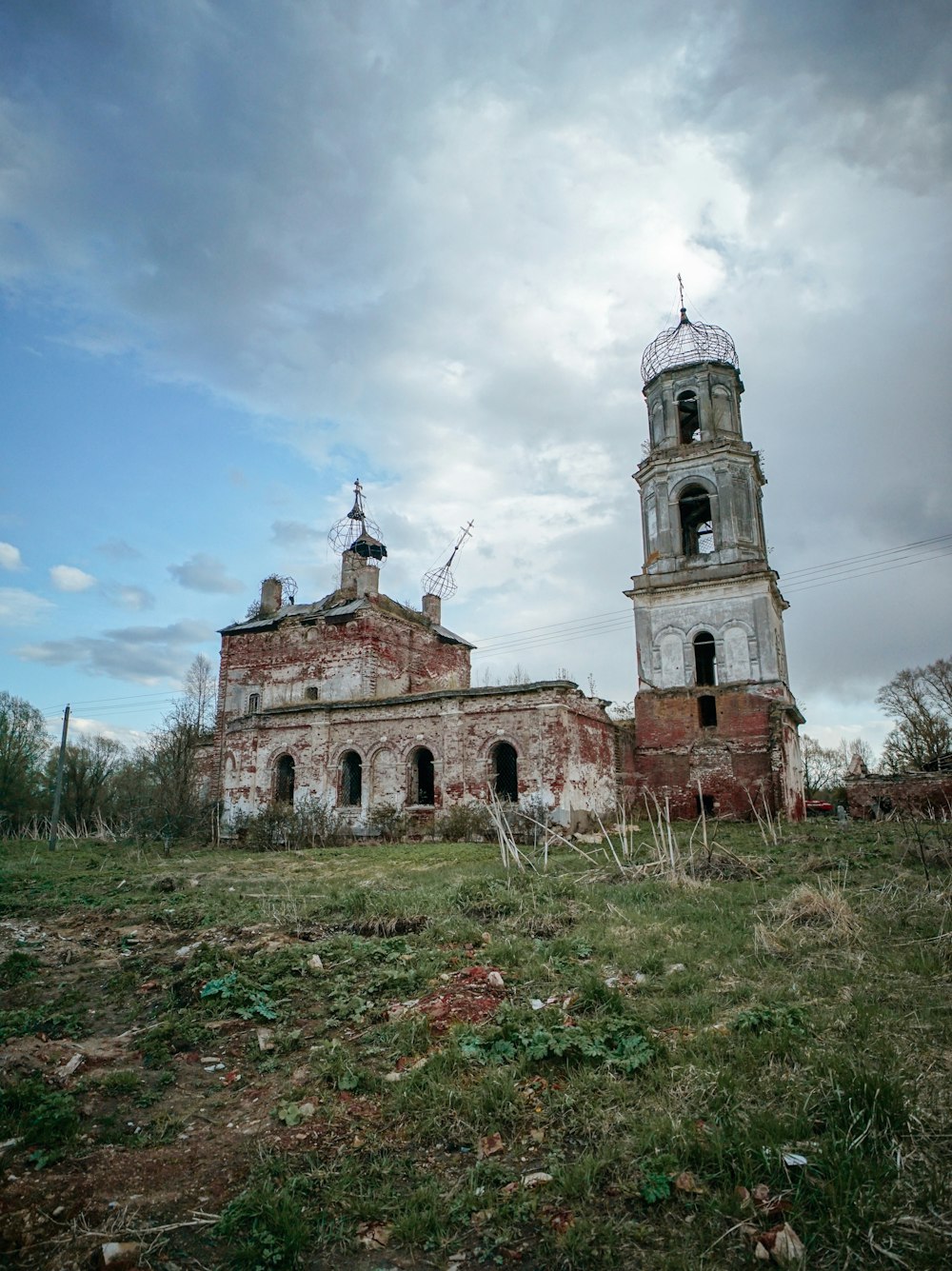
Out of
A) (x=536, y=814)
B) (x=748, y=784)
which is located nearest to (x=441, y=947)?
(x=536, y=814)

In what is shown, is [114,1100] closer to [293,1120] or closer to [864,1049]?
[293,1120]

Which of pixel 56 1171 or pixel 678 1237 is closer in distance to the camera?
pixel 678 1237

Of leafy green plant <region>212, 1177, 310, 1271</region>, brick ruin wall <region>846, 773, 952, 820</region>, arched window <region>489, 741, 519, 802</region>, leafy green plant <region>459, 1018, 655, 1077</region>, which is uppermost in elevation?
arched window <region>489, 741, 519, 802</region>

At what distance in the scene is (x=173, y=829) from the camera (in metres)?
25.7

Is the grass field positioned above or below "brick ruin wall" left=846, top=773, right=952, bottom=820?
below

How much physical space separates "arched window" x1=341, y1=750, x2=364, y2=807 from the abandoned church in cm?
7

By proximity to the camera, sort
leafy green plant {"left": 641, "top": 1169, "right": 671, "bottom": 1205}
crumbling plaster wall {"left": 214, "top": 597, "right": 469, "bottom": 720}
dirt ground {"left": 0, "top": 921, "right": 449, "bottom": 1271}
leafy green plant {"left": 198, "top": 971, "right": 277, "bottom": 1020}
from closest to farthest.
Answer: dirt ground {"left": 0, "top": 921, "right": 449, "bottom": 1271} → leafy green plant {"left": 641, "top": 1169, "right": 671, "bottom": 1205} → leafy green plant {"left": 198, "top": 971, "right": 277, "bottom": 1020} → crumbling plaster wall {"left": 214, "top": 597, "right": 469, "bottom": 720}

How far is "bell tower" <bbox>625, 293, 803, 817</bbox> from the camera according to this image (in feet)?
78.5

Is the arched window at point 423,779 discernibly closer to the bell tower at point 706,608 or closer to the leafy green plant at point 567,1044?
the bell tower at point 706,608

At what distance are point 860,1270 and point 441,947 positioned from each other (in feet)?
17.8

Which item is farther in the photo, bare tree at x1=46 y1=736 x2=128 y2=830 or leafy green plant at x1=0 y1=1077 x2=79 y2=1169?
bare tree at x1=46 y1=736 x2=128 y2=830

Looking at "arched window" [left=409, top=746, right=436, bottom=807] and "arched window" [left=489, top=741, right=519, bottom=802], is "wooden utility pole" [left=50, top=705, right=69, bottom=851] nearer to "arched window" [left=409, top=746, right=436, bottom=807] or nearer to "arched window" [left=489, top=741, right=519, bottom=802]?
"arched window" [left=409, top=746, right=436, bottom=807]

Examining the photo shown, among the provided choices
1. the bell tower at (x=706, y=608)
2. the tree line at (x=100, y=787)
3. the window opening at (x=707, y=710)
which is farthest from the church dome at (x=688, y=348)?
the tree line at (x=100, y=787)

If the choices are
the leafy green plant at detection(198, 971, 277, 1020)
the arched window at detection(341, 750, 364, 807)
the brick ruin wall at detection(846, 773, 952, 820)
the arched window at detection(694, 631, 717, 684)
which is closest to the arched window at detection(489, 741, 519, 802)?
the arched window at detection(341, 750, 364, 807)
